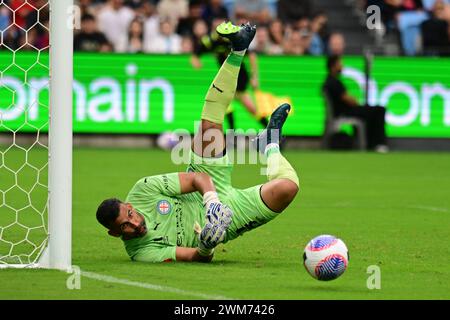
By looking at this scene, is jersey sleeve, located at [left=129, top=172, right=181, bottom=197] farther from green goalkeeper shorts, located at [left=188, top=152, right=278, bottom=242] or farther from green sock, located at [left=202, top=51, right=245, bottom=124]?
green sock, located at [left=202, top=51, right=245, bottom=124]

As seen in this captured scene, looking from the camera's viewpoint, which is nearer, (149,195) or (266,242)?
(149,195)

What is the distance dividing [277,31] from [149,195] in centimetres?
1502

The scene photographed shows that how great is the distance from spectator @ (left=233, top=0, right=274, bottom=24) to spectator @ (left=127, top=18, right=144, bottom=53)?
224 centimetres

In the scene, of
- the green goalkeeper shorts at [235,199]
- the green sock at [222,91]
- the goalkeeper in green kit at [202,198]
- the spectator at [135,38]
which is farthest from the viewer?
the spectator at [135,38]

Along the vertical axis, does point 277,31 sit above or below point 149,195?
above

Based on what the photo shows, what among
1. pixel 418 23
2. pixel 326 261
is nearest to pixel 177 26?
pixel 418 23

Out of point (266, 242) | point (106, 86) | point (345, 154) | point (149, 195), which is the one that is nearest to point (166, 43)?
point (106, 86)

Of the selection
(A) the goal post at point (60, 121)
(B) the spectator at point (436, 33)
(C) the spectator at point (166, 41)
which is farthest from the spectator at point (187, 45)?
(A) the goal post at point (60, 121)

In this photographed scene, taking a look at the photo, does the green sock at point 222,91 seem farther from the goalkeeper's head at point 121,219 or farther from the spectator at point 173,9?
the spectator at point 173,9

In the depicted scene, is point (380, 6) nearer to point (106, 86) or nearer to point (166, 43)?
point (166, 43)

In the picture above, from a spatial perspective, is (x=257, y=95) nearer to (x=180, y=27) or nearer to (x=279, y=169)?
(x=180, y=27)

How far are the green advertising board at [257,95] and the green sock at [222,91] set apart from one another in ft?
38.5

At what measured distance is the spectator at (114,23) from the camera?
2281 centimetres

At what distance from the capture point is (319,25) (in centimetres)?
2384
